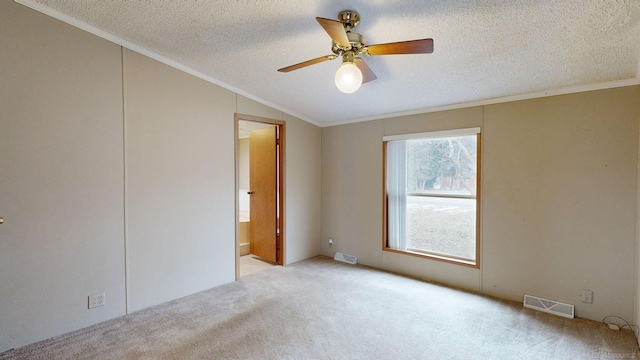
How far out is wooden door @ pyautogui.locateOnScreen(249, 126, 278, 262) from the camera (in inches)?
180

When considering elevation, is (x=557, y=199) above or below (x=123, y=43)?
below

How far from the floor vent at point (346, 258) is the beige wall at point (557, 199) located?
3.32 ft

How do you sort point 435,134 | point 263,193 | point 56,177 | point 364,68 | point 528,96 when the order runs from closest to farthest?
point 364,68, point 56,177, point 528,96, point 435,134, point 263,193

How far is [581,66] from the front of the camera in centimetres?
248

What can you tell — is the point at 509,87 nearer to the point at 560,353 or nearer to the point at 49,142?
the point at 560,353

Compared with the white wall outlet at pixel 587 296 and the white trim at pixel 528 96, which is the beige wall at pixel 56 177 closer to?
the white trim at pixel 528 96

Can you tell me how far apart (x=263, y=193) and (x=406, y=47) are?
341cm

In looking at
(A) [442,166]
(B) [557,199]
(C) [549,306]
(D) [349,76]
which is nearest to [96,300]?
(D) [349,76]

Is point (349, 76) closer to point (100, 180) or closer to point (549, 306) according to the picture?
point (100, 180)

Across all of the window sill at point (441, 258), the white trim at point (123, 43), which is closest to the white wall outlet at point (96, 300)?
the white trim at point (123, 43)

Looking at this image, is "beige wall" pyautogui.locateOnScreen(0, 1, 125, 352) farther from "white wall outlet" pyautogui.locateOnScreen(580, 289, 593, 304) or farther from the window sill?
"white wall outlet" pyautogui.locateOnScreen(580, 289, 593, 304)

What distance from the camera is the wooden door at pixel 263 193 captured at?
457 cm

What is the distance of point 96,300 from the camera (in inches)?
107

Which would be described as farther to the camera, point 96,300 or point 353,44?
point 96,300
